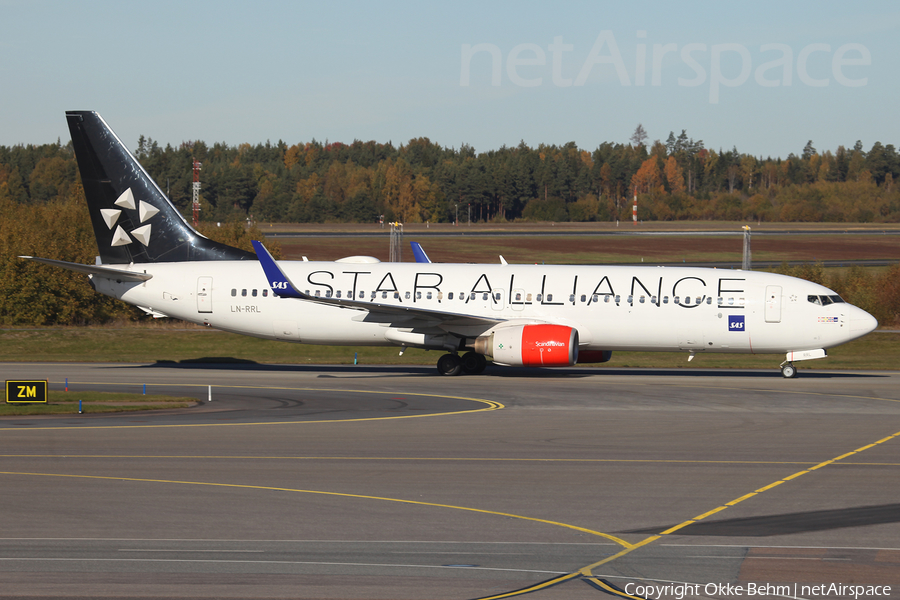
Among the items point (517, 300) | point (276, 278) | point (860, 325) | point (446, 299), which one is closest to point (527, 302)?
point (517, 300)

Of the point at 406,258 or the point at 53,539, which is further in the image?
the point at 406,258

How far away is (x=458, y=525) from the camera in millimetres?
14695

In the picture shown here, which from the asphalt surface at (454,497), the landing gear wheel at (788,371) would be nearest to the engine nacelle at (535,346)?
the asphalt surface at (454,497)

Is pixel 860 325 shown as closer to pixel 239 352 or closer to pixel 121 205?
pixel 239 352

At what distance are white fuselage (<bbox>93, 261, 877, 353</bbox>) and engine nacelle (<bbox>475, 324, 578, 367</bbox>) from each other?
1.63 m

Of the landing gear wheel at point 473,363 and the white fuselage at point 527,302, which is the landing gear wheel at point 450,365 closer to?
the landing gear wheel at point 473,363

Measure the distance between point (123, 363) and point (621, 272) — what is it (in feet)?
74.1

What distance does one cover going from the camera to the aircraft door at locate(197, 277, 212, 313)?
37.7 metres

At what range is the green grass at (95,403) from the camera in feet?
87.0

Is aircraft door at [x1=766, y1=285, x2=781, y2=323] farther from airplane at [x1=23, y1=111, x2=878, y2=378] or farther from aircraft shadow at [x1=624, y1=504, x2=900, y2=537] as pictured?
aircraft shadow at [x1=624, y1=504, x2=900, y2=537]

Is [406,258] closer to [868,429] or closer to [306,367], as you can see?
[306,367]

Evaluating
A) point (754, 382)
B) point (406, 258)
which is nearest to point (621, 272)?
point (754, 382)

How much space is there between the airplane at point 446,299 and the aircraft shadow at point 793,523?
18136 mm

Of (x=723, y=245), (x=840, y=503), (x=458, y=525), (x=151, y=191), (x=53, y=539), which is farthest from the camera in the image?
(x=723, y=245)
